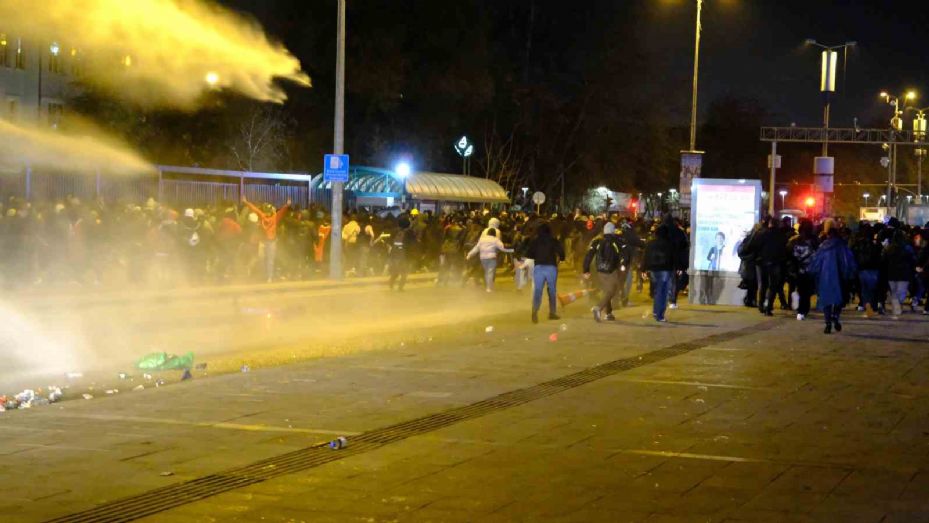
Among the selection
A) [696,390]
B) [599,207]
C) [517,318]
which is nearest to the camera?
[696,390]

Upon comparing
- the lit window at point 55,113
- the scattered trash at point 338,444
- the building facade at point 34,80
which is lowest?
the scattered trash at point 338,444

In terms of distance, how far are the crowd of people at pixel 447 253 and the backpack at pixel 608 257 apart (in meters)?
0.02

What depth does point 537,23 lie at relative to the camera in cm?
6888

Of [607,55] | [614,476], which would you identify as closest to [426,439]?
[614,476]

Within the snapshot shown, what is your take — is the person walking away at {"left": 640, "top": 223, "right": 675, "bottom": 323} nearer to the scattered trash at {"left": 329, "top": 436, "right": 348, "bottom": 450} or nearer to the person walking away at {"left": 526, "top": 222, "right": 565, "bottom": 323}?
the person walking away at {"left": 526, "top": 222, "right": 565, "bottom": 323}

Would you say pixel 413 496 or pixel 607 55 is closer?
pixel 413 496

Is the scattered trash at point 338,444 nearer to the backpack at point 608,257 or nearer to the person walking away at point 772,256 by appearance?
the backpack at point 608,257

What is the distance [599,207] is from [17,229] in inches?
2256

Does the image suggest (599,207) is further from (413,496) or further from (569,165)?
(413,496)

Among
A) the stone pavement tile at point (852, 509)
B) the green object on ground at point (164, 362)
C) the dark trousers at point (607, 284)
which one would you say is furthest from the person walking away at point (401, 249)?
the stone pavement tile at point (852, 509)

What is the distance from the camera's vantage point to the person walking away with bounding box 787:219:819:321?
67.4 feet

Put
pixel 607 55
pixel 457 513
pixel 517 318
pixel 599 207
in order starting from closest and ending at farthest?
pixel 457 513 < pixel 517 318 < pixel 607 55 < pixel 599 207

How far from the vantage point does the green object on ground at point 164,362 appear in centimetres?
1342

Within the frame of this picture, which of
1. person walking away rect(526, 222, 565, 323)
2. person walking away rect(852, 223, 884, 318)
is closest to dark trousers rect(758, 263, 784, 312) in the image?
person walking away rect(852, 223, 884, 318)
